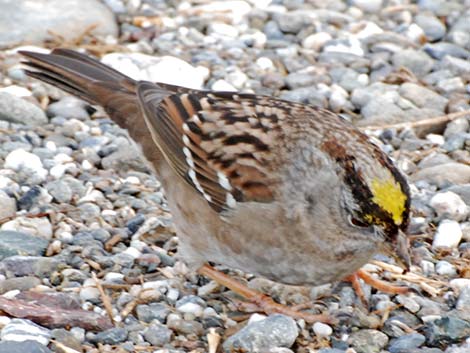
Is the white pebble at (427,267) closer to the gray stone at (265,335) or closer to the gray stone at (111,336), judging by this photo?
the gray stone at (265,335)

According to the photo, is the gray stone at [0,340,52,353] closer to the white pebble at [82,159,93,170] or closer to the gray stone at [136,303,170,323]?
the gray stone at [136,303,170,323]

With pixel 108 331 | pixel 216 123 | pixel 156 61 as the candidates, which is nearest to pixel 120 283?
pixel 108 331

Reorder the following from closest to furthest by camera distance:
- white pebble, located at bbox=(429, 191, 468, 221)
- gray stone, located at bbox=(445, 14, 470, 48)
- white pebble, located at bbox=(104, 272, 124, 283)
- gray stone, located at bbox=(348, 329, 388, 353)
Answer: gray stone, located at bbox=(348, 329, 388, 353), white pebble, located at bbox=(104, 272, 124, 283), white pebble, located at bbox=(429, 191, 468, 221), gray stone, located at bbox=(445, 14, 470, 48)

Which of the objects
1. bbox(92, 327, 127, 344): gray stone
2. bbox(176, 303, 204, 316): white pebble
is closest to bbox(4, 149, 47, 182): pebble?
bbox(176, 303, 204, 316): white pebble

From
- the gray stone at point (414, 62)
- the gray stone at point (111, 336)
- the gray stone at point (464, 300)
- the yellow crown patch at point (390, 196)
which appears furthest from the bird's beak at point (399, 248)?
the gray stone at point (414, 62)

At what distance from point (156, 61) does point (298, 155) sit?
2.15m

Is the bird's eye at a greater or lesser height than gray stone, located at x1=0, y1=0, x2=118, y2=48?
greater

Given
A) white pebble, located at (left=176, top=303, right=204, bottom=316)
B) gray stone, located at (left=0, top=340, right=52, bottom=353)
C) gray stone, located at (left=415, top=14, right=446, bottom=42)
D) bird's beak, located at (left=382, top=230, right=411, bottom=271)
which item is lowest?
white pebble, located at (left=176, top=303, right=204, bottom=316)

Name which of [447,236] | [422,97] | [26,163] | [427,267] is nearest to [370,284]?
[427,267]

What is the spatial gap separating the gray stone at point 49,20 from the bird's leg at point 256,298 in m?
2.54

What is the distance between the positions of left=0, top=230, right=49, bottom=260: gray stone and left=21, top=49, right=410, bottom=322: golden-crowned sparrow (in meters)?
0.59

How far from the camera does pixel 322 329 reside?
434cm

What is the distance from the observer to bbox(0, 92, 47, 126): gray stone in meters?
5.84

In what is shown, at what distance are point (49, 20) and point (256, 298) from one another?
2994mm
